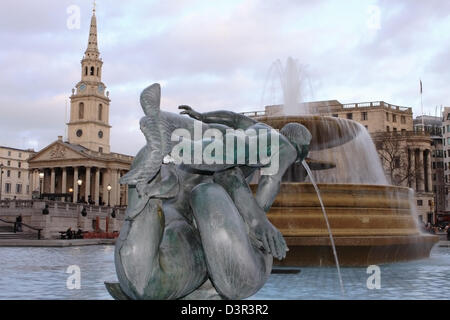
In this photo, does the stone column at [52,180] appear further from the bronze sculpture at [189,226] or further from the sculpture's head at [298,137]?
the sculpture's head at [298,137]

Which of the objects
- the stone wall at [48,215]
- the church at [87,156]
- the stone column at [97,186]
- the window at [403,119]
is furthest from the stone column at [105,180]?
the window at [403,119]

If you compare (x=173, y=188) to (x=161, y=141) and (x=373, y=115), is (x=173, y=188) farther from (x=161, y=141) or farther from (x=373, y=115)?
(x=373, y=115)

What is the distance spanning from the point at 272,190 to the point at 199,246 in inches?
27.3

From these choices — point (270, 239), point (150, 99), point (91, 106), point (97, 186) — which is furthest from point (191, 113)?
point (91, 106)

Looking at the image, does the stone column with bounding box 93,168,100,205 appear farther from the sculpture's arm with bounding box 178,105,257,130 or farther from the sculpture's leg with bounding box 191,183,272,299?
the sculpture's leg with bounding box 191,183,272,299

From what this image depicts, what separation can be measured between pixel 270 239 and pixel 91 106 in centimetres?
11104

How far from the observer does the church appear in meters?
95.1

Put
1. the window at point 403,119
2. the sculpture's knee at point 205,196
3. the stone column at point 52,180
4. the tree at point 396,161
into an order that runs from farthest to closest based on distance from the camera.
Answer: the stone column at point 52,180
the window at point 403,119
the tree at point 396,161
the sculpture's knee at point 205,196

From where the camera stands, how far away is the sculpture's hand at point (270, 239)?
347cm

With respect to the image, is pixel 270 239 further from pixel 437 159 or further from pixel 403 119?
pixel 437 159

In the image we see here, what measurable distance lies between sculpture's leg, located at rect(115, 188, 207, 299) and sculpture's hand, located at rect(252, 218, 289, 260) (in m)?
0.42

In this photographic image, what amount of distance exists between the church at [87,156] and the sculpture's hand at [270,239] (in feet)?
265

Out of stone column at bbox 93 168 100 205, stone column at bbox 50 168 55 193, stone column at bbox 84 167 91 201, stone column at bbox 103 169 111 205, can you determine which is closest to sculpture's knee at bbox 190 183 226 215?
stone column at bbox 84 167 91 201
